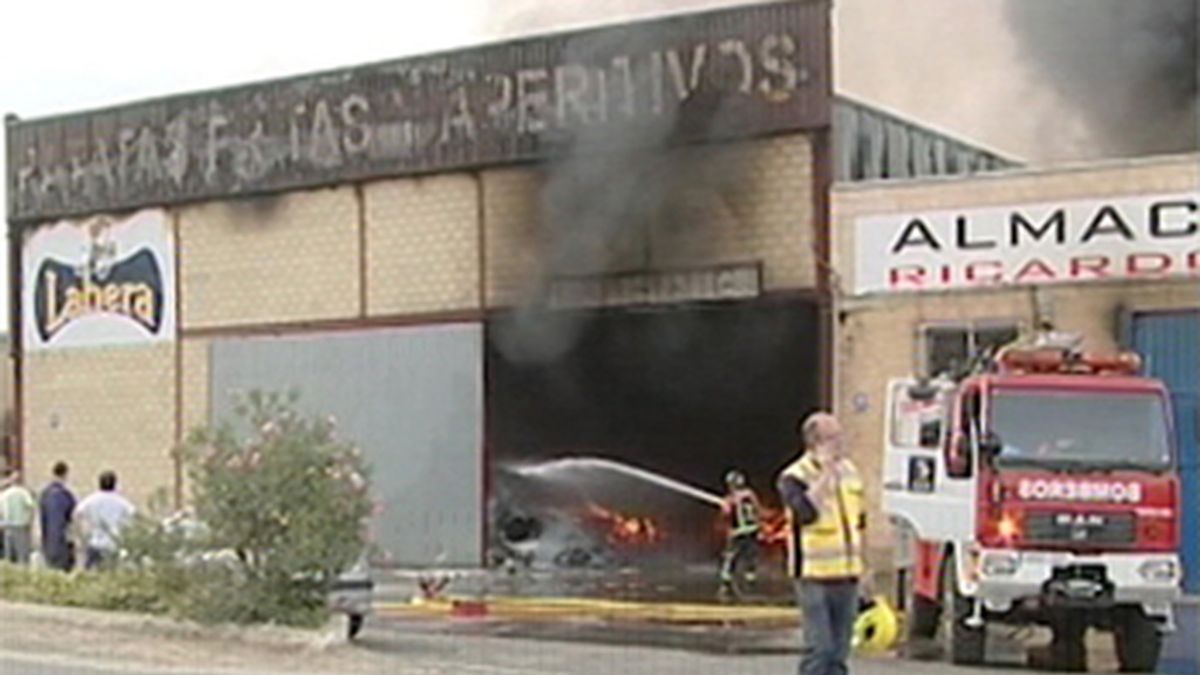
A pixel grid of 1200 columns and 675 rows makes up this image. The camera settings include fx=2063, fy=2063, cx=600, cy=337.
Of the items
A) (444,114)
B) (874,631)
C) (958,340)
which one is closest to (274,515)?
(874,631)

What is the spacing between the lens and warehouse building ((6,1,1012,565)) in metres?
23.5

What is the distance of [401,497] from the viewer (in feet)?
87.4

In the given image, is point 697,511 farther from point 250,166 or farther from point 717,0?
point 250,166

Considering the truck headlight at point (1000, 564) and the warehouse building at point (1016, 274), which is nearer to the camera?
the truck headlight at point (1000, 564)

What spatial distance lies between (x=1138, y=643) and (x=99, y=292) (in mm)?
19780

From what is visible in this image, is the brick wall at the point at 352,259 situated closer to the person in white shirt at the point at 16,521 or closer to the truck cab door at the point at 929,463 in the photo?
the person in white shirt at the point at 16,521

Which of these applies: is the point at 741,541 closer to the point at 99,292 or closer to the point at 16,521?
the point at 16,521

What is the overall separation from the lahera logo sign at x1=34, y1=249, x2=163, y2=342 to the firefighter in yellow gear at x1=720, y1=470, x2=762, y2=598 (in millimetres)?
10856

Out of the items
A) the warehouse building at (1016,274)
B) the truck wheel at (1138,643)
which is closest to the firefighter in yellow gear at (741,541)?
the warehouse building at (1016,274)

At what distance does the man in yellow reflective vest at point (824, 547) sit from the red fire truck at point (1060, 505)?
4.52 metres

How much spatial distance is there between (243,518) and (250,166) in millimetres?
14368

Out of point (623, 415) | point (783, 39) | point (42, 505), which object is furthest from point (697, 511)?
point (42, 505)

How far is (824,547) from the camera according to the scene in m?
9.64

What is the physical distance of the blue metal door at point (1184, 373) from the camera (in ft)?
65.2
